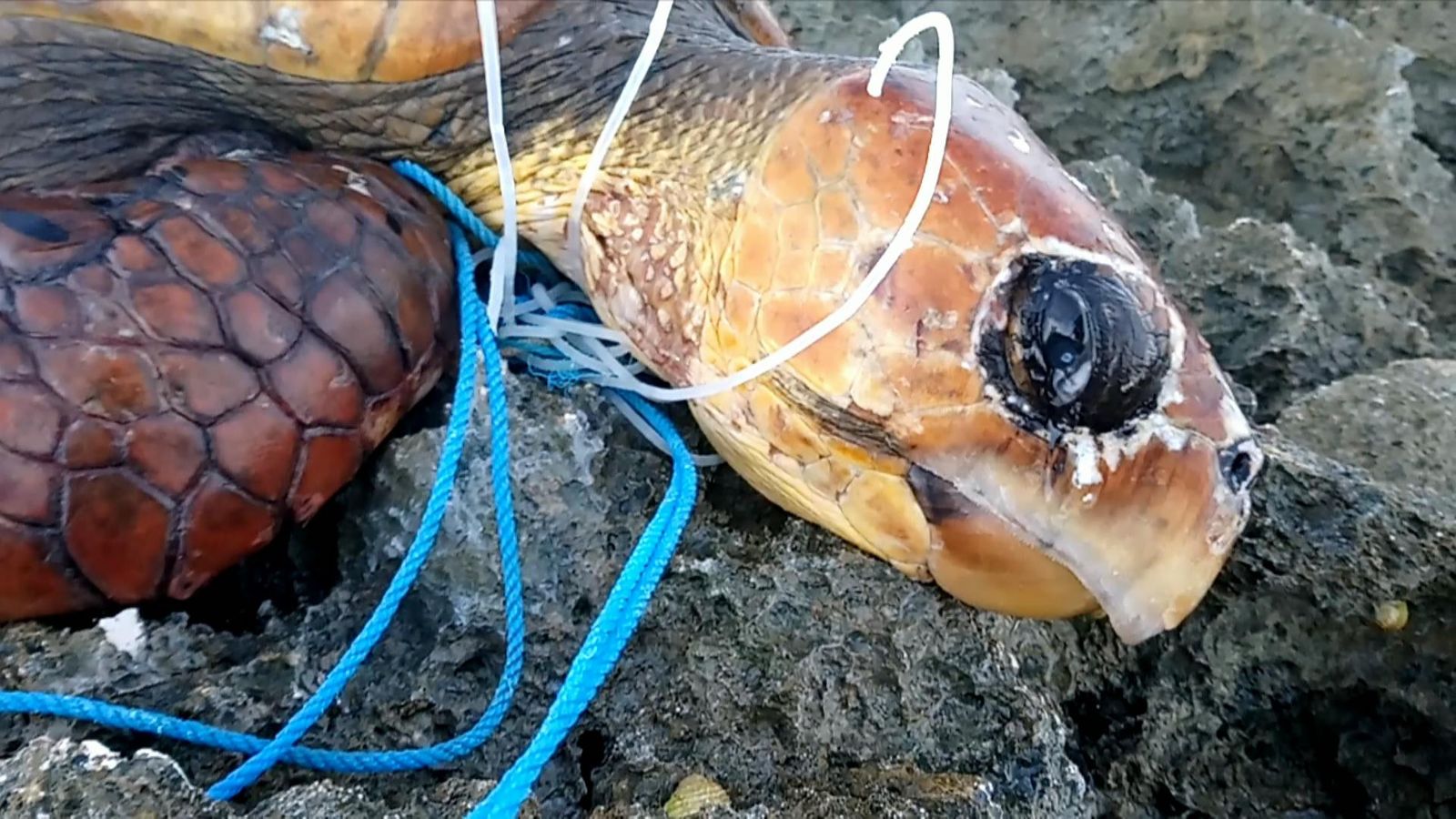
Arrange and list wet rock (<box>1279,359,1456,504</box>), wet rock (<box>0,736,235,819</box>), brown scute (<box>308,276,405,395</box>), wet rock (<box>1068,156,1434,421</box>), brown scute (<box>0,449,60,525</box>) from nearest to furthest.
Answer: wet rock (<box>0,736,235,819</box>), brown scute (<box>0,449,60,525</box>), brown scute (<box>308,276,405,395</box>), wet rock (<box>1279,359,1456,504</box>), wet rock (<box>1068,156,1434,421</box>)

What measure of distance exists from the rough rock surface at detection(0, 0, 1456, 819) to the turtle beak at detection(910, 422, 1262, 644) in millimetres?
92

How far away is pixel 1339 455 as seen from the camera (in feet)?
3.75

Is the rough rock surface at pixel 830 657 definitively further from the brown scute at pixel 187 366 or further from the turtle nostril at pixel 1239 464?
the turtle nostril at pixel 1239 464

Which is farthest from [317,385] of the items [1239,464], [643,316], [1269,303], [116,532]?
[1269,303]

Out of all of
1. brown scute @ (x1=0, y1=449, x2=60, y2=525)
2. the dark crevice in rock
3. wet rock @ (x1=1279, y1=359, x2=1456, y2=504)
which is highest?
brown scute @ (x1=0, y1=449, x2=60, y2=525)

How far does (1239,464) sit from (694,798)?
0.44m

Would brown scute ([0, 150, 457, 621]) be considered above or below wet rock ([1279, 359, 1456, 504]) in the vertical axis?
above

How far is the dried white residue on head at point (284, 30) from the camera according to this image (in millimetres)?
934

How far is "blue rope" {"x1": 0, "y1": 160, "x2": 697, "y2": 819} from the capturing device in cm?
75

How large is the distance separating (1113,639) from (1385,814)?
25 cm

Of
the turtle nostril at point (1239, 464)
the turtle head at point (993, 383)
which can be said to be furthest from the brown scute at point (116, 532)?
the turtle nostril at point (1239, 464)

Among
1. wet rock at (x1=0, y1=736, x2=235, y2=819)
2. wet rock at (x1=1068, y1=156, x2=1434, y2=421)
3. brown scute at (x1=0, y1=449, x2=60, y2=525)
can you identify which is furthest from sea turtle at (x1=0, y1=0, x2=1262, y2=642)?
wet rock at (x1=1068, y1=156, x2=1434, y2=421)

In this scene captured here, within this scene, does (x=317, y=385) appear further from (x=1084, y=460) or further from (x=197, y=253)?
(x=1084, y=460)

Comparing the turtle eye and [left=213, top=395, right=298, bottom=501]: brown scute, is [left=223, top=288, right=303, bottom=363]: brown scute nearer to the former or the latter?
[left=213, top=395, right=298, bottom=501]: brown scute
